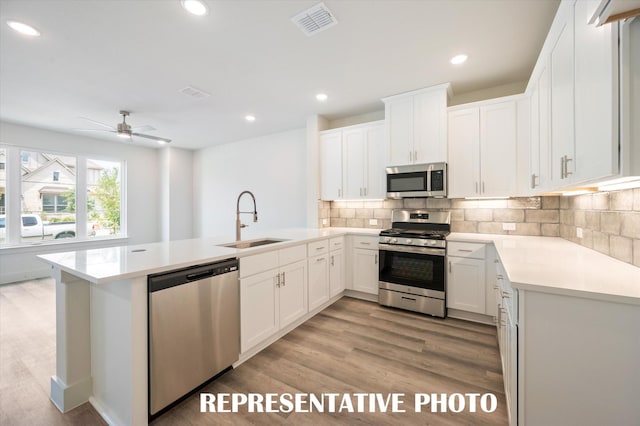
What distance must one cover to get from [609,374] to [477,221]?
8.06 feet

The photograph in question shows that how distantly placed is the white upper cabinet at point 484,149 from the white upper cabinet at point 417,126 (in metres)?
0.14

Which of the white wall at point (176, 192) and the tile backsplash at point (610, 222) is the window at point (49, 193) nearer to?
the white wall at point (176, 192)

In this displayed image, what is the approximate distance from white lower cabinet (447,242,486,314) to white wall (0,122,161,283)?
6.62 metres

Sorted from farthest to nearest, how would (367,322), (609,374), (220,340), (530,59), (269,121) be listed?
1. (269,121)
2. (367,322)
3. (530,59)
4. (220,340)
5. (609,374)

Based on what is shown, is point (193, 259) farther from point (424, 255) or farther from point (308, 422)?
point (424, 255)


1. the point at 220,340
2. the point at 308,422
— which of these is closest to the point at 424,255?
the point at 308,422

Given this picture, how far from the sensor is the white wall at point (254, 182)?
4.98 m

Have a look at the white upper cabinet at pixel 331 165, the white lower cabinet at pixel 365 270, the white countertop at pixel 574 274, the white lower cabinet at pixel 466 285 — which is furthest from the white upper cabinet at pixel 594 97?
the white upper cabinet at pixel 331 165

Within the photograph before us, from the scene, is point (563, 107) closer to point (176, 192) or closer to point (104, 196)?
point (176, 192)

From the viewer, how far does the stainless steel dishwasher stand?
1530 mm

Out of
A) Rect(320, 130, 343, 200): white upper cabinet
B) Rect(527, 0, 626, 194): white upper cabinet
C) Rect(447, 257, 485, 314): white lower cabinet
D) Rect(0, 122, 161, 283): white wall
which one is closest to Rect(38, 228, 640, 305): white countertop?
Rect(527, 0, 626, 194): white upper cabinet

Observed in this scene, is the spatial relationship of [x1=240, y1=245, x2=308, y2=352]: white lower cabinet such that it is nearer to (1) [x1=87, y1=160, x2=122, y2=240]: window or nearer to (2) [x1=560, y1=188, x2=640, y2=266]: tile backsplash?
(2) [x1=560, y1=188, x2=640, y2=266]: tile backsplash

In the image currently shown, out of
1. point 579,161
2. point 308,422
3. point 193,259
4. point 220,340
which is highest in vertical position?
point 579,161

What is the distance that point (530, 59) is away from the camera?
262cm
